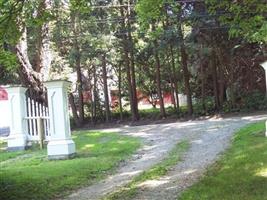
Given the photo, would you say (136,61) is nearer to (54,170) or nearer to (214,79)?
(214,79)

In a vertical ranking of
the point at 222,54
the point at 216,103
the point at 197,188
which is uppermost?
the point at 222,54

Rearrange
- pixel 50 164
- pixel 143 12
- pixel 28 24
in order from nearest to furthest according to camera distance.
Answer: pixel 143 12
pixel 28 24
pixel 50 164

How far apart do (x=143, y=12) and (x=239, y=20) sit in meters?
1.50

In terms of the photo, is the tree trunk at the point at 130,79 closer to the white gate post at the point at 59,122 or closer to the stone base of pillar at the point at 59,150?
the white gate post at the point at 59,122

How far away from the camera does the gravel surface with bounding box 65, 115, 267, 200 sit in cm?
796

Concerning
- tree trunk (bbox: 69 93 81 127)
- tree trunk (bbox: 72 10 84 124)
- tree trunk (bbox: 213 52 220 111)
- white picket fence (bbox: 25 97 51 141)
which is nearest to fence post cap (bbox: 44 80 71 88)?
white picket fence (bbox: 25 97 51 141)

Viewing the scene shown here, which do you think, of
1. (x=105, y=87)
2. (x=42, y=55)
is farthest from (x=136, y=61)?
(x=42, y=55)

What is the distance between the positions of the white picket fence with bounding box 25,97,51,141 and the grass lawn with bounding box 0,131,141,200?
Result: 36.9 inches

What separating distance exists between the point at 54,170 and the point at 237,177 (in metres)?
3.79

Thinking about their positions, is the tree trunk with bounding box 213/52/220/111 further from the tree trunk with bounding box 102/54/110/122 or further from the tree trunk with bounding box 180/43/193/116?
the tree trunk with bounding box 102/54/110/122

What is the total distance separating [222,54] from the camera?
995 inches

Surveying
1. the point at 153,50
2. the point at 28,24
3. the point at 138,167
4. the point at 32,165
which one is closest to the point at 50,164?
the point at 32,165

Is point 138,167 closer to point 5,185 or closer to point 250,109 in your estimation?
point 5,185

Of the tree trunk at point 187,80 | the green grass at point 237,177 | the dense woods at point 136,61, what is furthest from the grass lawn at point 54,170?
the tree trunk at point 187,80
